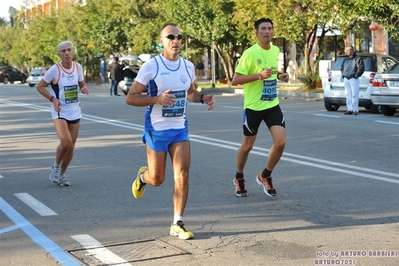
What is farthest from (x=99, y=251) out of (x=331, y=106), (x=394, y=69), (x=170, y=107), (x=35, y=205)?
(x=331, y=106)

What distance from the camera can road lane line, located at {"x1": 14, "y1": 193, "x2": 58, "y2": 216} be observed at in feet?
27.7

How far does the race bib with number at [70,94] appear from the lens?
33.3 feet

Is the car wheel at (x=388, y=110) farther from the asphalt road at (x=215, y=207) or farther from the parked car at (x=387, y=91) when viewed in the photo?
the asphalt road at (x=215, y=207)

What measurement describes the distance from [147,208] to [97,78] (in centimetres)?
5461

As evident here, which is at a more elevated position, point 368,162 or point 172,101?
point 172,101

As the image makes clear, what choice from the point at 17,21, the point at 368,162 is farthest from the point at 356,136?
the point at 17,21

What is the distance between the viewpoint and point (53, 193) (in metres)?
9.69

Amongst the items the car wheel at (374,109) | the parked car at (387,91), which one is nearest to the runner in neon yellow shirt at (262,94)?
the parked car at (387,91)

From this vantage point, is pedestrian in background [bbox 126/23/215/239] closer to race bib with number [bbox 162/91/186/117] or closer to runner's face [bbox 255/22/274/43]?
race bib with number [bbox 162/91/186/117]

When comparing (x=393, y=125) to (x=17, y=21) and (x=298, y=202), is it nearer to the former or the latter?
(x=298, y=202)

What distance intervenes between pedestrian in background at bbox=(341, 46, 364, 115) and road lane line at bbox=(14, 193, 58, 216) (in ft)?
40.9

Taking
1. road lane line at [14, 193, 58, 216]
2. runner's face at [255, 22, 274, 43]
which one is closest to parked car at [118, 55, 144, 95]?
road lane line at [14, 193, 58, 216]

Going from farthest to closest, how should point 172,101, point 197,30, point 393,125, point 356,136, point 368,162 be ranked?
point 197,30 < point 393,125 < point 356,136 < point 368,162 < point 172,101

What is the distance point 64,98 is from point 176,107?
340cm
